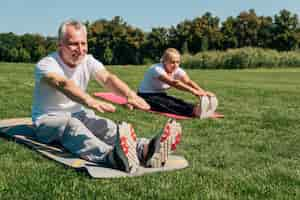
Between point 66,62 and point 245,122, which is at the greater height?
point 66,62

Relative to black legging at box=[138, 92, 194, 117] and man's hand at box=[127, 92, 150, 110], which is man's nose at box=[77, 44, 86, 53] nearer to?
man's hand at box=[127, 92, 150, 110]

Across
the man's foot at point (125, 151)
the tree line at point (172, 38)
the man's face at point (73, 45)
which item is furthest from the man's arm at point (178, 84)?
the tree line at point (172, 38)

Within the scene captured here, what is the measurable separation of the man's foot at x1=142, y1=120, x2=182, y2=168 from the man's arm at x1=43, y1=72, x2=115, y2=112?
0.50 meters

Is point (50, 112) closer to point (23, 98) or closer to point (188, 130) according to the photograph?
point (188, 130)

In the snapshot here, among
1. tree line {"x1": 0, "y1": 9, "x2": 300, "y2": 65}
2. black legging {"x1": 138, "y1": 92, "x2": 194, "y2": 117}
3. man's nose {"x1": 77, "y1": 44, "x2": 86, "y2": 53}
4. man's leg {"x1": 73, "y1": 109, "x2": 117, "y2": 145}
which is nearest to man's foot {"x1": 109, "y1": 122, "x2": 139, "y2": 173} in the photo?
man's leg {"x1": 73, "y1": 109, "x2": 117, "y2": 145}

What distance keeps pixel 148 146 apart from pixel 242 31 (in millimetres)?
47680

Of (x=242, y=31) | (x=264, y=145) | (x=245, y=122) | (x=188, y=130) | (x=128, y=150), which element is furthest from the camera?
(x=242, y=31)

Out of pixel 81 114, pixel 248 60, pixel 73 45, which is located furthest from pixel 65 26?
pixel 248 60

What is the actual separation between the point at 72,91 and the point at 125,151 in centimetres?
79

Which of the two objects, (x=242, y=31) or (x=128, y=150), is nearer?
(x=128, y=150)

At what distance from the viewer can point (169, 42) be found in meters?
51.2

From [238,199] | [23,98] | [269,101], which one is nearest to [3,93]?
[23,98]

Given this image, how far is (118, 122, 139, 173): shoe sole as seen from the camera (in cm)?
343

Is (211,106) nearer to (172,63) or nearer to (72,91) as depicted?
(172,63)
